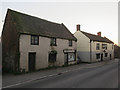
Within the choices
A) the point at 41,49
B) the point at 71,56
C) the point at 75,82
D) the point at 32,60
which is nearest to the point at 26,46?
the point at 32,60

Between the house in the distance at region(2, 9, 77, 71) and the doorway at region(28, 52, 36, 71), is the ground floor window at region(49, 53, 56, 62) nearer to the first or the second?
the house in the distance at region(2, 9, 77, 71)

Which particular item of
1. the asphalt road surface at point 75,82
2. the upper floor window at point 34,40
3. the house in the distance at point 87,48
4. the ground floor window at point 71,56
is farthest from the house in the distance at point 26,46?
the house in the distance at point 87,48

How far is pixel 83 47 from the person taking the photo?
28.1 m

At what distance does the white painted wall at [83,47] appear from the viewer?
27.2 metres

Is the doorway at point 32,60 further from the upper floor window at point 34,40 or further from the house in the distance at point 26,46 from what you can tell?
the upper floor window at point 34,40

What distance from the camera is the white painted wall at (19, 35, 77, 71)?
13719 mm

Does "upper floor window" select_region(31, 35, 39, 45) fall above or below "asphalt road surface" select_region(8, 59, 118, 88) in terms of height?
above

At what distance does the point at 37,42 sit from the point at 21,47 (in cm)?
272

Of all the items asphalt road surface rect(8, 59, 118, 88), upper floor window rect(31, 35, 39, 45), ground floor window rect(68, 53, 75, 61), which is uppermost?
upper floor window rect(31, 35, 39, 45)

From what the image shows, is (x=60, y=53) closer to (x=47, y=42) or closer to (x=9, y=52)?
(x=47, y=42)

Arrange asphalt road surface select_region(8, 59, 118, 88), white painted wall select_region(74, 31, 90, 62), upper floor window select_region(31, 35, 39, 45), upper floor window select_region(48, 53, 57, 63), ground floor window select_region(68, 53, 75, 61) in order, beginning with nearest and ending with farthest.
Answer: asphalt road surface select_region(8, 59, 118, 88)
upper floor window select_region(31, 35, 39, 45)
upper floor window select_region(48, 53, 57, 63)
ground floor window select_region(68, 53, 75, 61)
white painted wall select_region(74, 31, 90, 62)

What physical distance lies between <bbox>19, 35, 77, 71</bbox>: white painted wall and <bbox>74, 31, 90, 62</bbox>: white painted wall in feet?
27.8

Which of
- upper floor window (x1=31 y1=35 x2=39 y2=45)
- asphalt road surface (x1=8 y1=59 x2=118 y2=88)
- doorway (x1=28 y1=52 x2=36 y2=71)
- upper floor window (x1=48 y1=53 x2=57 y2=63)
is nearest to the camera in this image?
asphalt road surface (x1=8 y1=59 x2=118 y2=88)

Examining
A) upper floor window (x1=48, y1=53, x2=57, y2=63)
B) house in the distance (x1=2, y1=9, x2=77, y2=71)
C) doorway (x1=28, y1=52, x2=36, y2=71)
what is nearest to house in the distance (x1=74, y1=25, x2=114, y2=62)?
upper floor window (x1=48, y1=53, x2=57, y2=63)
